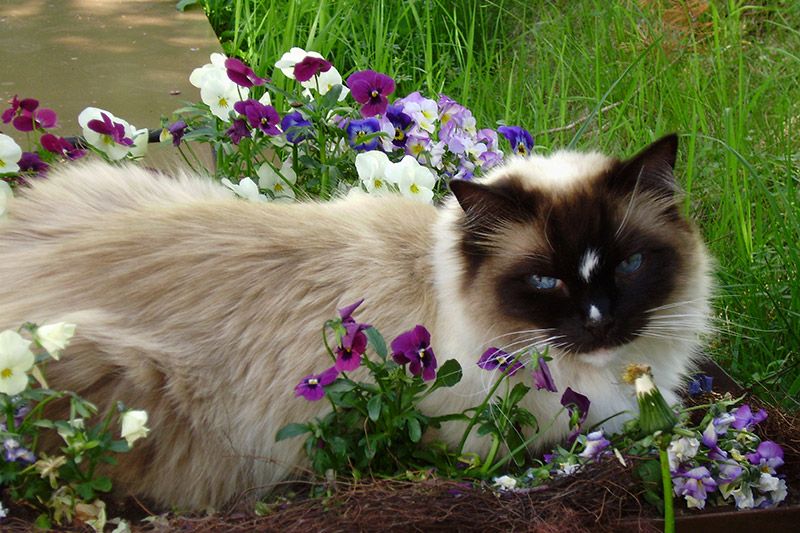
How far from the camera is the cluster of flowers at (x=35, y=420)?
1.62m

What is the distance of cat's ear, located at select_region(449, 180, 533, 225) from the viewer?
183cm

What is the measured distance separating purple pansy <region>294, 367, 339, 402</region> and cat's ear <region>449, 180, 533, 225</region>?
40 centimetres

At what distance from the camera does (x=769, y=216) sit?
3.15 metres

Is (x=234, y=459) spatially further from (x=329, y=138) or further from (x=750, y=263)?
(x=750, y=263)

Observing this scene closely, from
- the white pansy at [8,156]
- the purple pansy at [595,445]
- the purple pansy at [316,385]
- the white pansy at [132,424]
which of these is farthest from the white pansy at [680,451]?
the white pansy at [8,156]

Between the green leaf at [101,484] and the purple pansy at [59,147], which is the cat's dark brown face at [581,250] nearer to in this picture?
the green leaf at [101,484]

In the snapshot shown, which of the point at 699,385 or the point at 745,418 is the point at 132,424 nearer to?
the point at 745,418

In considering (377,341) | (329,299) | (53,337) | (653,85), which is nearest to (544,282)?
(377,341)

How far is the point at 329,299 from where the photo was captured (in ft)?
6.51

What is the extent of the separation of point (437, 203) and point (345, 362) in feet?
3.33

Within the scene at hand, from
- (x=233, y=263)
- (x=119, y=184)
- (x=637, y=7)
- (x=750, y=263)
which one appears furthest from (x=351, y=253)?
(x=637, y=7)

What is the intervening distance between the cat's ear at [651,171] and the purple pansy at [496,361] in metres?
0.39

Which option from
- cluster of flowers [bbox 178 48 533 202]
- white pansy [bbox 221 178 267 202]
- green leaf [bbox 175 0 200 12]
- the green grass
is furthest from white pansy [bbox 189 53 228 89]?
green leaf [bbox 175 0 200 12]

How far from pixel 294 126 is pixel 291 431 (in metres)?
1.03
